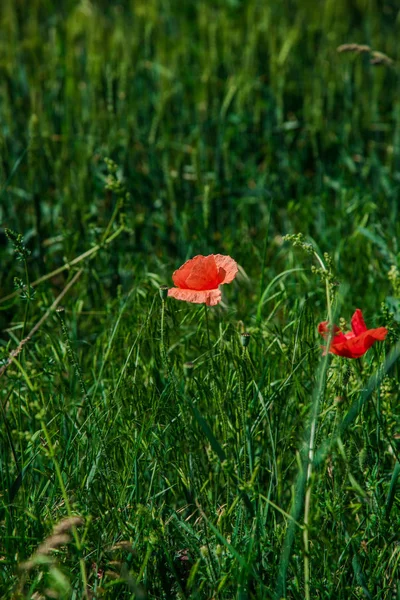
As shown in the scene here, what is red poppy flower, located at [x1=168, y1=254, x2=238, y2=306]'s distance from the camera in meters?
1.59

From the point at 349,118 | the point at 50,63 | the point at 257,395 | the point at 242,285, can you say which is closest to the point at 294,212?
the point at 242,285

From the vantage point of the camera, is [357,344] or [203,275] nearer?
[357,344]

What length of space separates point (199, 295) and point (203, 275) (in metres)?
0.06

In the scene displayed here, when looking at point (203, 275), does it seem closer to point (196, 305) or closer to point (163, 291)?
point (163, 291)

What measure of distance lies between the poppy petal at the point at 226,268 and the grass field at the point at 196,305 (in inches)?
6.4

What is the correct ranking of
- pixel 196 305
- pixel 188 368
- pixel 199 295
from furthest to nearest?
pixel 196 305 < pixel 199 295 < pixel 188 368

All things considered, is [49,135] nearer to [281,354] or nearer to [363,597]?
[281,354]

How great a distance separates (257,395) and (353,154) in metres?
1.91

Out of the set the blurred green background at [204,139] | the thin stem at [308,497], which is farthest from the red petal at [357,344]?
the blurred green background at [204,139]

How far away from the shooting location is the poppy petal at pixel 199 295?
157cm

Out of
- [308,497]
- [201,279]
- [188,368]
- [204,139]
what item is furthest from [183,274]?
[204,139]

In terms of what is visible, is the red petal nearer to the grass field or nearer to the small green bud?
the grass field

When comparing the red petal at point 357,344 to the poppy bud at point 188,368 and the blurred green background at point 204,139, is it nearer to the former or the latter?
the poppy bud at point 188,368

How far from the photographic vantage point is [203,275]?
1.63 meters
